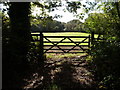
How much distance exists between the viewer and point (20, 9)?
8.07 metres

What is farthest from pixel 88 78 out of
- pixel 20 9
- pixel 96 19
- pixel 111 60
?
pixel 20 9

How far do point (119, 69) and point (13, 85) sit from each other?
4057 millimetres

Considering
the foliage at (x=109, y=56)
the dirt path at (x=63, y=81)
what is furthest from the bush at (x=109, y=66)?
the dirt path at (x=63, y=81)

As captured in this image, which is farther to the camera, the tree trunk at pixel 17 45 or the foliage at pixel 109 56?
the tree trunk at pixel 17 45

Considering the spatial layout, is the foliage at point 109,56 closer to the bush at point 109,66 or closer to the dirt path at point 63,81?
the bush at point 109,66

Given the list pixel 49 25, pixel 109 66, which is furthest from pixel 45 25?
pixel 49 25

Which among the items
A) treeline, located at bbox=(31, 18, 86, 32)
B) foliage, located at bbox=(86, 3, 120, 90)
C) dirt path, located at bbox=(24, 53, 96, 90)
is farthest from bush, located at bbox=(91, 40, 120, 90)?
treeline, located at bbox=(31, 18, 86, 32)

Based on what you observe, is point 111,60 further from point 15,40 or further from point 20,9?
point 20,9

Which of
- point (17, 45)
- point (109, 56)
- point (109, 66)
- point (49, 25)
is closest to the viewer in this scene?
point (109, 66)

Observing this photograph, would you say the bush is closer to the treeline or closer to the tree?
the treeline

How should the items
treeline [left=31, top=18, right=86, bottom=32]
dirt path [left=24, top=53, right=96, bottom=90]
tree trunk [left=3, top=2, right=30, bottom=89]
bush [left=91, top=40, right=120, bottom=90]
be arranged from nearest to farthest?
bush [left=91, top=40, right=120, bottom=90] < dirt path [left=24, top=53, right=96, bottom=90] < tree trunk [left=3, top=2, right=30, bottom=89] < treeline [left=31, top=18, right=86, bottom=32]

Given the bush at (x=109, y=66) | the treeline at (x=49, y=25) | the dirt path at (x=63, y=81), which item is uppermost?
the treeline at (x=49, y=25)

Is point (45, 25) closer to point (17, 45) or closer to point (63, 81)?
point (17, 45)

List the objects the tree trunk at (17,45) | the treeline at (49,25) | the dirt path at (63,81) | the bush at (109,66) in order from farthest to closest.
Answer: the treeline at (49,25) < the tree trunk at (17,45) < the dirt path at (63,81) < the bush at (109,66)
